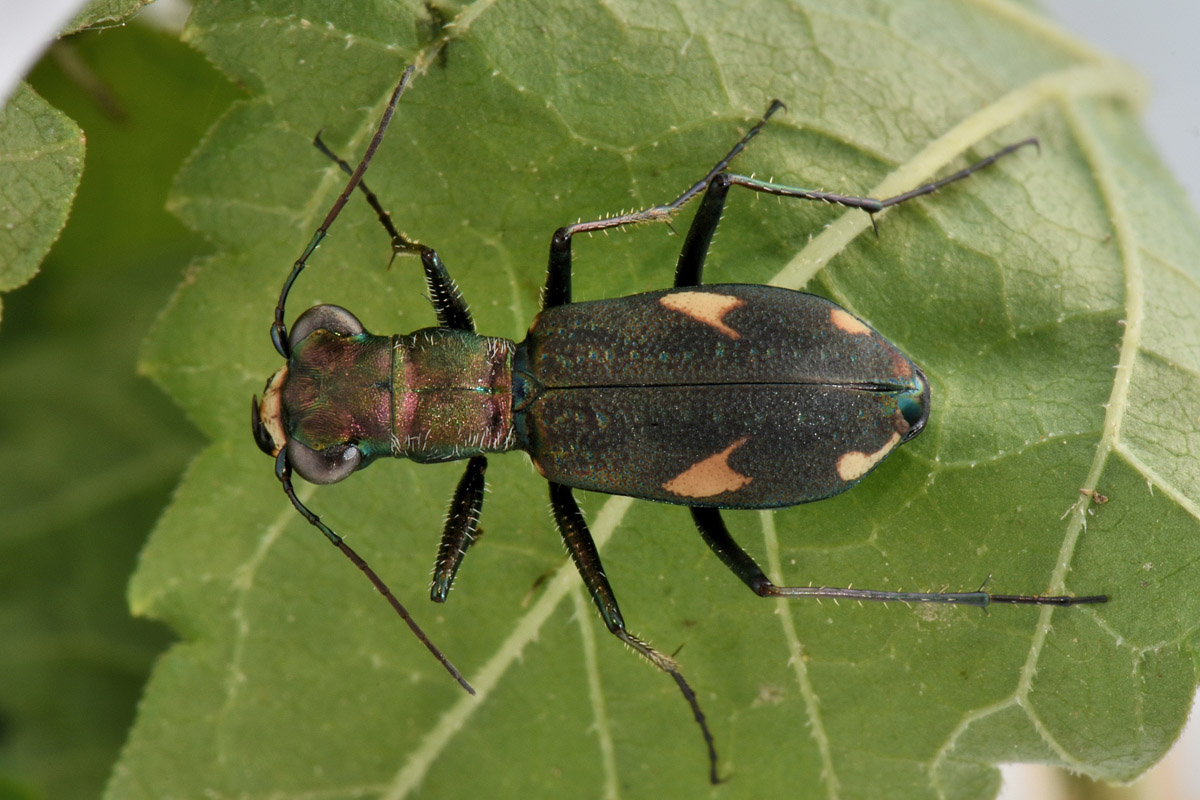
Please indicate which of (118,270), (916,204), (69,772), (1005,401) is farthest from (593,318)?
(69,772)

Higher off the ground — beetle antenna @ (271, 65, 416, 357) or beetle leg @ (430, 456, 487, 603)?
beetle antenna @ (271, 65, 416, 357)

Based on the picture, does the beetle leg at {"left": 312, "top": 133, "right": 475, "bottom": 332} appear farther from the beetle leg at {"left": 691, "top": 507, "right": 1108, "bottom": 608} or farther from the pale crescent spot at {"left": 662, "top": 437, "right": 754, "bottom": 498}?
the beetle leg at {"left": 691, "top": 507, "right": 1108, "bottom": 608}

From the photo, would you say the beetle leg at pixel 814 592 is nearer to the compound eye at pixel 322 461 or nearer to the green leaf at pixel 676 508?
the green leaf at pixel 676 508

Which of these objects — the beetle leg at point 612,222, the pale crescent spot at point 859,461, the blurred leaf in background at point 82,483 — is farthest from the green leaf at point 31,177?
the pale crescent spot at point 859,461

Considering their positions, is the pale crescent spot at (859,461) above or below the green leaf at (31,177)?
below

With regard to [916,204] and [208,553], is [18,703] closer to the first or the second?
[208,553]

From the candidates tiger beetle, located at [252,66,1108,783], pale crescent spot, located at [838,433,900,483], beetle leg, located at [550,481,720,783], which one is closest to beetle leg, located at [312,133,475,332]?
tiger beetle, located at [252,66,1108,783]
